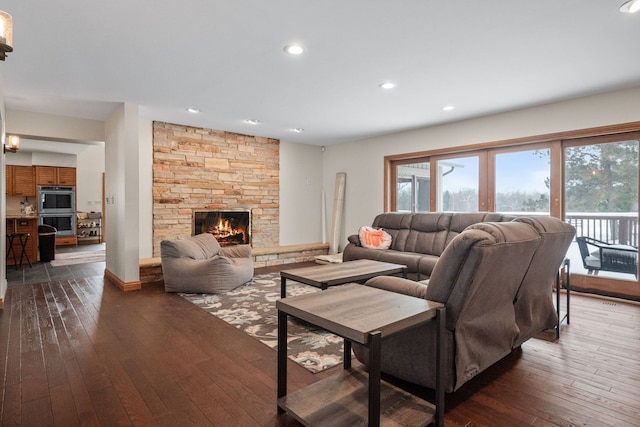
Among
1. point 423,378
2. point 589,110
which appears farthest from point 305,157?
point 423,378

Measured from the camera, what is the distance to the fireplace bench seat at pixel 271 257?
495cm

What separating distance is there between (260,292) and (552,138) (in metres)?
4.23

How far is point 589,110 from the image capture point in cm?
417

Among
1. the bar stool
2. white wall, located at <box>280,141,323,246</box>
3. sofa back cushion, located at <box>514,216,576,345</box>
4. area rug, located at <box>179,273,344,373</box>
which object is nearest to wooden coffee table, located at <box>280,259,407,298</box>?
area rug, located at <box>179,273,344,373</box>

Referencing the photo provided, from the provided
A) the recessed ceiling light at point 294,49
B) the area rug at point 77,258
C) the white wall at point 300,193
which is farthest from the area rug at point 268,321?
the area rug at point 77,258

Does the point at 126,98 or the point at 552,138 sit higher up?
the point at 126,98

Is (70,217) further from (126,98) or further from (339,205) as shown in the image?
(339,205)

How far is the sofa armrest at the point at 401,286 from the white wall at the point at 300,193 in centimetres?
507

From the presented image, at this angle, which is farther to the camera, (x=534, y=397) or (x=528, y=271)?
(x=528, y=271)

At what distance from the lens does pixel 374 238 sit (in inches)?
206

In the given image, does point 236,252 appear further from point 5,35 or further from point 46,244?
point 46,244

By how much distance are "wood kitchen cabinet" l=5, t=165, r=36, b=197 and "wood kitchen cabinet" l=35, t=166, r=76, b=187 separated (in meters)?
0.15

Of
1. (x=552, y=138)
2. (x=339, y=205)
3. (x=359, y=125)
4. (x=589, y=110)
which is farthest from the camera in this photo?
(x=339, y=205)

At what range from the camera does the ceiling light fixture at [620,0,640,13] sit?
7.47ft
